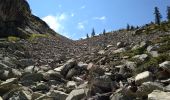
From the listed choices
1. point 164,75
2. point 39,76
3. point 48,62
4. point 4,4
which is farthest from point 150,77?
point 4,4

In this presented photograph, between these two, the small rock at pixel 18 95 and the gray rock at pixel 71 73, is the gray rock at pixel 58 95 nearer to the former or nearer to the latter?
the small rock at pixel 18 95

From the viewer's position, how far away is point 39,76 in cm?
2792

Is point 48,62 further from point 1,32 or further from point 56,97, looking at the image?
point 1,32

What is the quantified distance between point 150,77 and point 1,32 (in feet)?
157

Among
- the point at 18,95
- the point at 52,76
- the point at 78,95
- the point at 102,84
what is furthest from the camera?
the point at 52,76

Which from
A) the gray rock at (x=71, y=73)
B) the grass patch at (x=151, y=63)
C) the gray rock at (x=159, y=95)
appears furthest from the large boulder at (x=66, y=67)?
the gray rock at (x=159, y=95)

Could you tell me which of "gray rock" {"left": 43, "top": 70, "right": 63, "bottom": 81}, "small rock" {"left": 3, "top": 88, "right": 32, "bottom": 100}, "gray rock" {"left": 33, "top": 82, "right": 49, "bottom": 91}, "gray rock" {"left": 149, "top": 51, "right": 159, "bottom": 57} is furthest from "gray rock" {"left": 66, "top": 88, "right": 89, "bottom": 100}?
"gray rock" {"left": 149, "top": 51, "right": 159, "bottom": 57}

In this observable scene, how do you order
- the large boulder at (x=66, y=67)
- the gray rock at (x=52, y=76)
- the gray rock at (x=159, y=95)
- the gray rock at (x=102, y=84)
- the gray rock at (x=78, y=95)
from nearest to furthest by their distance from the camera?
the gray rock at (x=159, y=95) < the gray rock at (x=78, y=95) < the gray rock at (x=102, y=84) < the gray rock at (x=52, y=76) < the large boulder at (x=66, y=67)

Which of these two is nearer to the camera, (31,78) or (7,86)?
(7,86)

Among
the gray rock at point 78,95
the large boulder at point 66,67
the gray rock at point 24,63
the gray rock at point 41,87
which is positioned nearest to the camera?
the gray rock at point 78,95

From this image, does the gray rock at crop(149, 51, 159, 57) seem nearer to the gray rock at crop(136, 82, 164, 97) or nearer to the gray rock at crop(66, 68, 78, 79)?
the gray rock at crop(66, 68, 78, 79)

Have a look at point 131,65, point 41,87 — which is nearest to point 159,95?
point 41,87

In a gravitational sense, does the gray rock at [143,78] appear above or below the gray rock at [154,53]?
below

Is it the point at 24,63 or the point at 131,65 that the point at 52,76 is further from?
the point at 24,63
